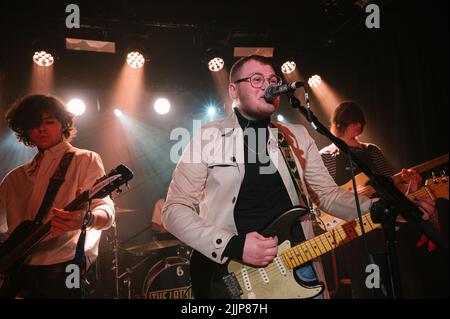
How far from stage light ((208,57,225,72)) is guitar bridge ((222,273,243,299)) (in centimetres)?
430

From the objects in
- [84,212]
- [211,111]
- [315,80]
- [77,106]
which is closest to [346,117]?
[315,80]

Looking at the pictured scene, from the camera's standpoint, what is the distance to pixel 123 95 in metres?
6.72

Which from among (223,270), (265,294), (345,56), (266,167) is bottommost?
(265,294)

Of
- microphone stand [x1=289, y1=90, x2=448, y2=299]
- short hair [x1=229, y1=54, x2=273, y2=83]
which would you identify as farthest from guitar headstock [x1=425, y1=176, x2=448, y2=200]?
short hair [x1=229, y1=54, x2=273, y2=83]

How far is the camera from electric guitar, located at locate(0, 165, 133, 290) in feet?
9.62

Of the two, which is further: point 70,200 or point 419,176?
point 419,176

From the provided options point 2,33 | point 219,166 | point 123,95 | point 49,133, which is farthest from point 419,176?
point 2,33

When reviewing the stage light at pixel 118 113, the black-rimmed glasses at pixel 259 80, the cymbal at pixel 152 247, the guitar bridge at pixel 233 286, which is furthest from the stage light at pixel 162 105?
the guitar bridge at pixel 233 286

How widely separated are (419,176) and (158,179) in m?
5.56

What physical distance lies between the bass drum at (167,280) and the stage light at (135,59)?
3.12 m

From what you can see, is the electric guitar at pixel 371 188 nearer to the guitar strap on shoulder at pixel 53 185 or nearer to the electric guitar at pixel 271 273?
the electric guitar at pixel 271 273

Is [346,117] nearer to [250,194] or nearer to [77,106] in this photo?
[250,194]

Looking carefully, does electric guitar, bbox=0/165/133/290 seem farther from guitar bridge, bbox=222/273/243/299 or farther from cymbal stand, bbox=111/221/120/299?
cymbal stand, bbox=111/221/120/299

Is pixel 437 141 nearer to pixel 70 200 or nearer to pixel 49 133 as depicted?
pixel 70 200
